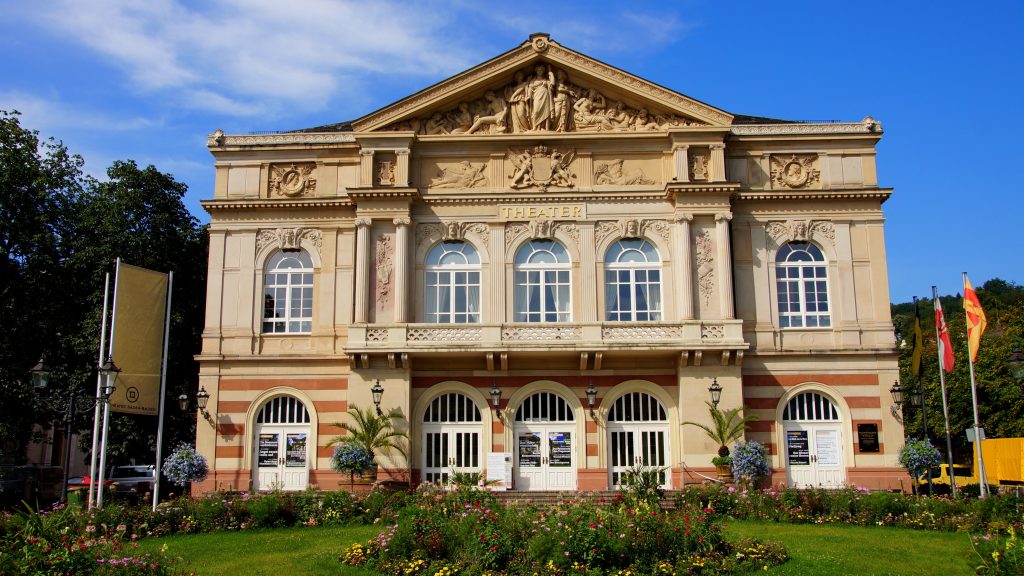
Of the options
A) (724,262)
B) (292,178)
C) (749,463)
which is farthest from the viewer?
(292,178)

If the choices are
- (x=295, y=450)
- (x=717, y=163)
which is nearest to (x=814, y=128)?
(x=717, y=163)

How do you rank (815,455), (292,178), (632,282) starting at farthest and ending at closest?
(292,178), (632,282), (815,455)

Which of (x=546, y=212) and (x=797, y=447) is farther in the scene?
(x=546, y=212)

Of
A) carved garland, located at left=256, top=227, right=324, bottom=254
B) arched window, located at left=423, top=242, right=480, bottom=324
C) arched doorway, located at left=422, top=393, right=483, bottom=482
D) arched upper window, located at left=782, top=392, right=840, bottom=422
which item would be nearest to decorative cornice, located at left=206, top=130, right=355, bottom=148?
Result: carved garland, located at left=256, top=227, right=324, bottom=254

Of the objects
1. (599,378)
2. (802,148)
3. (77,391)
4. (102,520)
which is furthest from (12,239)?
(802,148)

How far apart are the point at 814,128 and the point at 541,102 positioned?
33.9 feet

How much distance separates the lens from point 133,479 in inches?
1491

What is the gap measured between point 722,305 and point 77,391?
24.9m

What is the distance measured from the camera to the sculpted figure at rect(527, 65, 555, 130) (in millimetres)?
33500

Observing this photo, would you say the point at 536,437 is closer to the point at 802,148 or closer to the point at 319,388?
the point at 319,388

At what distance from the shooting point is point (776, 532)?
21.4 m

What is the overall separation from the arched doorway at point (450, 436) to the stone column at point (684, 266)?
8.22 m

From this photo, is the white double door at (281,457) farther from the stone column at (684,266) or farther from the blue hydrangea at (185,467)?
the stone column at (684,266)

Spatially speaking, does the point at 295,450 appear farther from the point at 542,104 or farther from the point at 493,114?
the point at 542,104
